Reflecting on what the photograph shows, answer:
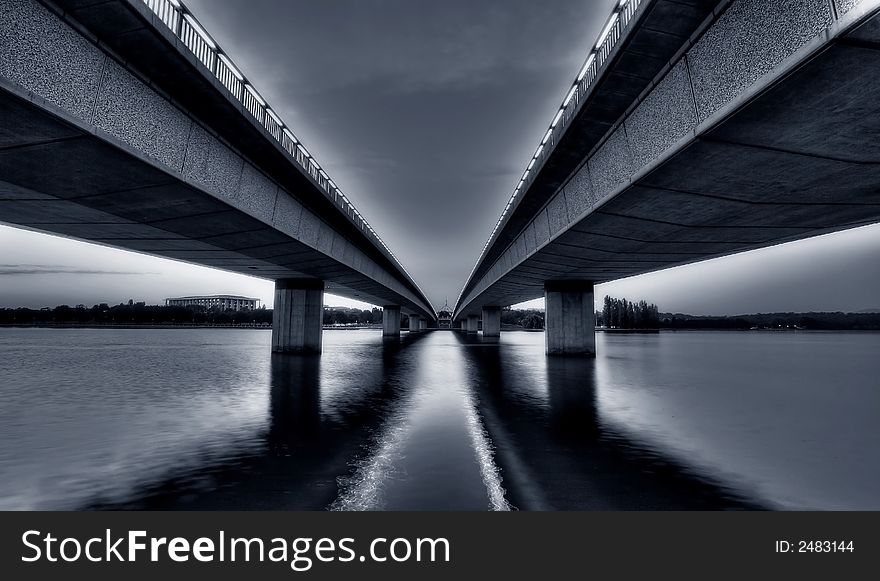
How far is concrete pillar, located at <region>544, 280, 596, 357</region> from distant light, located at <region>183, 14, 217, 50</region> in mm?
27303

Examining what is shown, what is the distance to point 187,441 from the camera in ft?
28.8

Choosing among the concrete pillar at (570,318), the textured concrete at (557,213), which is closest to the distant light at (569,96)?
the textured concrete at (557,213)

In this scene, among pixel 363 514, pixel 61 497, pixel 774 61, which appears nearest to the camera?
pixel 363 514

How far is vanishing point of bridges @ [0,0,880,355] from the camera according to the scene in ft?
22.7

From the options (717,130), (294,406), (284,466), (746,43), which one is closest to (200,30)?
(294,406)

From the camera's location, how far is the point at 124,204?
13.6 m

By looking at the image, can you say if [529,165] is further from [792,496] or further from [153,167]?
[792,496]

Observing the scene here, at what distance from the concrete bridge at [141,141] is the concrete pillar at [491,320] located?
193 ft

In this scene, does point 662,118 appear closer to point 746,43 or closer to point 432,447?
point 746,43

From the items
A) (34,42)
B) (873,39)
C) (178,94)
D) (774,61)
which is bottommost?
(873,39)

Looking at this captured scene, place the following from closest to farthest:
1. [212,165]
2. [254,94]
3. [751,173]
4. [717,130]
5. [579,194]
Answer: [717,130] < [751,173] < [212,165] < [254,94] < [579,194]

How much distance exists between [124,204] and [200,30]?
249 inches

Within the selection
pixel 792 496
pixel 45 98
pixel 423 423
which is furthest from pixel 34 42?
pixel 792 496

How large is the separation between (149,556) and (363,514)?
7.43 ft
